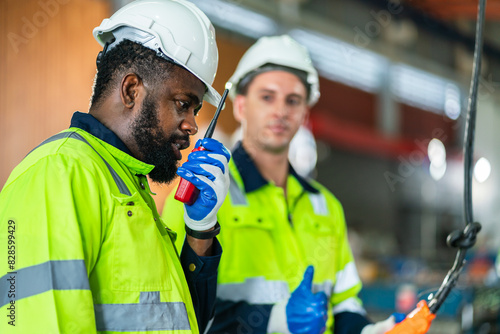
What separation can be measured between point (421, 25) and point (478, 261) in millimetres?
3578

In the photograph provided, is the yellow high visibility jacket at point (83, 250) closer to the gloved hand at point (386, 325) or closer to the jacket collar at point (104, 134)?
the jacket collar at point (104, 134)

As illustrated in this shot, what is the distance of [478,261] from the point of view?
763 cm

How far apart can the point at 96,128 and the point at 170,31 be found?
Answer: 1.08 ft

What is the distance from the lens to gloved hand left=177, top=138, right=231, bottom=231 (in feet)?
4.95

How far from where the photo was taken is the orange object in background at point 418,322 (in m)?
1.74

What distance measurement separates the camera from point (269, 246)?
2162 mm

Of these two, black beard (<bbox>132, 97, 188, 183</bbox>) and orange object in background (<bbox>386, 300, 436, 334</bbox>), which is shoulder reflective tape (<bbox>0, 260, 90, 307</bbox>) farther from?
orange object in background (<bbox>386, 300, 436, 334</bbox>)

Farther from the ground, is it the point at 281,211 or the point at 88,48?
→ the point at 88,48

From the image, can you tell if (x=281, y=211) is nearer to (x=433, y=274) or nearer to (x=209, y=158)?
(x=209, y=158)

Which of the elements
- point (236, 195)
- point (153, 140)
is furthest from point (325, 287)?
point (153, 140)

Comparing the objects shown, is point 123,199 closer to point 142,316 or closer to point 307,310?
point 142,316

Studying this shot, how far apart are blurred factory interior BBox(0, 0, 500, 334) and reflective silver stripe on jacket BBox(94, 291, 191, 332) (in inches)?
37.7

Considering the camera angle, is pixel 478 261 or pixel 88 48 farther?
pixel 478 261

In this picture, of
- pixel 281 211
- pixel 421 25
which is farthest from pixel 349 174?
pixel 281 211
